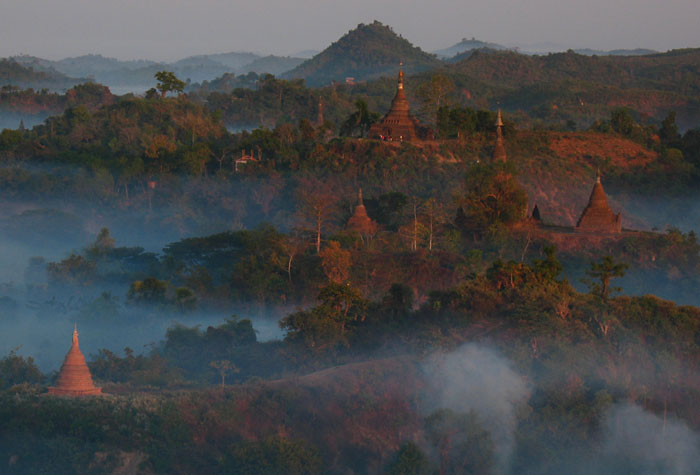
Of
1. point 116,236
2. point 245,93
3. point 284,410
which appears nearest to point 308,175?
point 116,236

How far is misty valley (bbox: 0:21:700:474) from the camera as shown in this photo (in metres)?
28.9

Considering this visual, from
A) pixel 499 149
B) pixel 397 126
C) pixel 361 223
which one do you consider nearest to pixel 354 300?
pixel 361 223

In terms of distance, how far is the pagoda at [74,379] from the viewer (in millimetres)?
30672

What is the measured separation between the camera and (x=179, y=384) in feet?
110

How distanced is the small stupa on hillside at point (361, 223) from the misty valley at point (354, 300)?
194 mm

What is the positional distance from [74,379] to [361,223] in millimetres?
20411

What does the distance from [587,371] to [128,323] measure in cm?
1790

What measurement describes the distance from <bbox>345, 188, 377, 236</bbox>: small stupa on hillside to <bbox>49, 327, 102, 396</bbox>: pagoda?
19232mm

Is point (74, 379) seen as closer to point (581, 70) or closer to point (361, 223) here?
point (361, 223)

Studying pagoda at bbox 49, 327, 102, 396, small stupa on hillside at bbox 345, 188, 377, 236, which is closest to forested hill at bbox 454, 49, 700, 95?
small stupa on hillside at bbox 345, 188, 377, 236

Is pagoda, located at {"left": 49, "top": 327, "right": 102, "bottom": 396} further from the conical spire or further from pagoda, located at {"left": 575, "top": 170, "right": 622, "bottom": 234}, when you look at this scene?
the conical spire

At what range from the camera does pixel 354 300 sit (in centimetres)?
3631

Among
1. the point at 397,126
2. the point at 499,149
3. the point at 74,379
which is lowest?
the point at 74,379

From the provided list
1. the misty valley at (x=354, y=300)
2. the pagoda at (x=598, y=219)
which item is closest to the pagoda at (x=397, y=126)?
the misty valley at (x=354, y=300)
